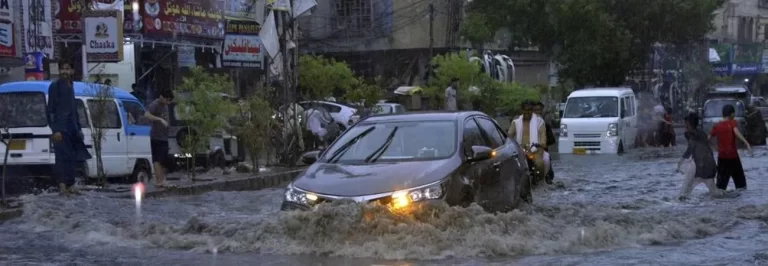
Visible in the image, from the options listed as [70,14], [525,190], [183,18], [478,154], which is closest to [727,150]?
[525,190]

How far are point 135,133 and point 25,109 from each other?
6.79 feet

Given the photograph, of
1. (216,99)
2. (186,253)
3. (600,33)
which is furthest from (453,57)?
(186,253)

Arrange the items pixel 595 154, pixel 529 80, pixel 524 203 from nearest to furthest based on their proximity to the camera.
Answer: pixel 524 203 → pixel 595 154 → pixel 529 80

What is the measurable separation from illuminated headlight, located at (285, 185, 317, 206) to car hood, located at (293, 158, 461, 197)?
0.05 meters

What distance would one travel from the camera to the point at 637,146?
104 feet

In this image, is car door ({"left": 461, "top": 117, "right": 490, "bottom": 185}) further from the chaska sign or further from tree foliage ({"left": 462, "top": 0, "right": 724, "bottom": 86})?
tree foliage ({"left": 462, "top": 0, "right": 724, "bottom": 86})

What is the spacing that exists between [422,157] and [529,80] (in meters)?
39.7

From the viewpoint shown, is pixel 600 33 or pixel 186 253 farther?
pixel 600 33

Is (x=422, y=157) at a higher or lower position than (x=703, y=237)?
higher

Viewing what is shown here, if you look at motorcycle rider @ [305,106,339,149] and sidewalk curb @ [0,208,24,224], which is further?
motorcycle rider @ [305,106,339,149]

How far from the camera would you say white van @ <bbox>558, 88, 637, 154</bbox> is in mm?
28547

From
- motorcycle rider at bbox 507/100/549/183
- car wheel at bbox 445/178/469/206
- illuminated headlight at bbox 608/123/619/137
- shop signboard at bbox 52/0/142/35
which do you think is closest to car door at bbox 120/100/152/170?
motorcycle rider at bbox 507/100/549/183

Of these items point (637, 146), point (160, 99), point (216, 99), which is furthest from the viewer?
point (637, 146)

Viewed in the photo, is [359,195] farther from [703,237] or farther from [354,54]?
[354,54]
